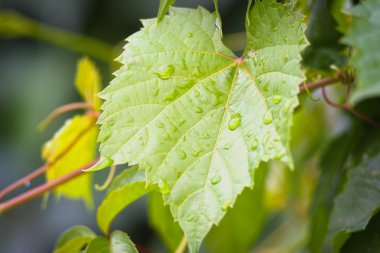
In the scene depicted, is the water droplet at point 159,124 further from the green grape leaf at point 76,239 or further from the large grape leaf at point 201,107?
the green grape leaf at point 76,239

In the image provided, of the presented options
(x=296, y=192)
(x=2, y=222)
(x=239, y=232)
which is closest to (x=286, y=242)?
(x=296, y=192)

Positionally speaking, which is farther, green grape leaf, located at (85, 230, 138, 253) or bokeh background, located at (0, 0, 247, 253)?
bokeh background, located at (0, 0, 247, 253)

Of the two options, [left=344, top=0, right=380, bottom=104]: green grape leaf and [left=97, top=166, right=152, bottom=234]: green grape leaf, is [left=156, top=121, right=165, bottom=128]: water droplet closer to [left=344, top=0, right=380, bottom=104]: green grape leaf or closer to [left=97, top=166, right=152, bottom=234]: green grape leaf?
[left=97, top=166, right=152, bottom=234]: green grape leaf

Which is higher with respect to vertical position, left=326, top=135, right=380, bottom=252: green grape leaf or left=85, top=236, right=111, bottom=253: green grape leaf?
left=85, top=236, right=111, bottom=253: green grape leaf

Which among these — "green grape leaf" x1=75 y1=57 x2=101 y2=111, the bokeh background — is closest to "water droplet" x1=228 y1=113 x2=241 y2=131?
"green grape leaf" x1=75 y1=57 x2=101 y2=111

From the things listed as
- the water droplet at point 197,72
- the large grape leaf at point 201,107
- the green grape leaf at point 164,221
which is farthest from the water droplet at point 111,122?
the green grape leaf at point 164,221

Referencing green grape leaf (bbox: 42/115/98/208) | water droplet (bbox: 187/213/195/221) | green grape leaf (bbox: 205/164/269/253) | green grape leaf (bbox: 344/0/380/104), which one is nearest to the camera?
green grape leaf (bbox: 344/0/380/104)

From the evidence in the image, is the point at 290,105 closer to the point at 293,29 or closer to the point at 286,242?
the point at 293,29
